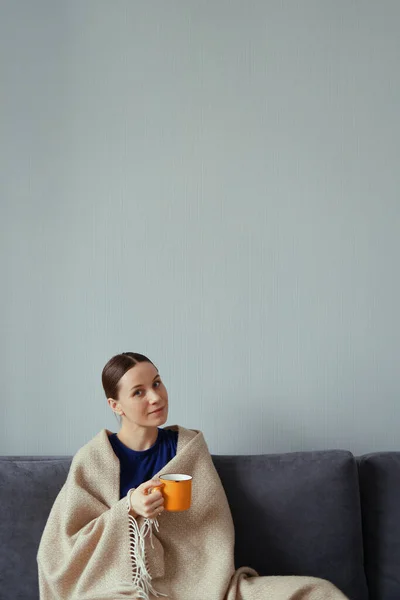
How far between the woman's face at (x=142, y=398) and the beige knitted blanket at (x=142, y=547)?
0.11 meters

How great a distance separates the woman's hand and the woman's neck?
20cm

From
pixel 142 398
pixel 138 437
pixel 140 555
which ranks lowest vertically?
pixel 140 555

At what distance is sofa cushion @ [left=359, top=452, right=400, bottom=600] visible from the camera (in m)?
1.99

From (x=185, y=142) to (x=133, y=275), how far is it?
0.47 metres

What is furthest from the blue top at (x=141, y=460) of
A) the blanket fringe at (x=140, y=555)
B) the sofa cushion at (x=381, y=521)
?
the sofa cushion at (x=381, y=521)

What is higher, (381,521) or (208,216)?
(208,216)

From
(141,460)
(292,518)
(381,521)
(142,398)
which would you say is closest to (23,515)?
(141,460)

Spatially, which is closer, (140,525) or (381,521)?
(140,525)

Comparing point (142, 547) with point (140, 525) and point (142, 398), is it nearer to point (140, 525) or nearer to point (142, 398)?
point (140, 525)

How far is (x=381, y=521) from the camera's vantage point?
80.1 inches

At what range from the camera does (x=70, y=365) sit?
234 centimetres

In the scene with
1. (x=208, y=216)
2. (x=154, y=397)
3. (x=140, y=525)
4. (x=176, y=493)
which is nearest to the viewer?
(x=176, y=493)

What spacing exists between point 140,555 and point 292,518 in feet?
1.49

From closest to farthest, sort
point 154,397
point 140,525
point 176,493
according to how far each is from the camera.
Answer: point 176,493 → point 140,525 → point 154,397
